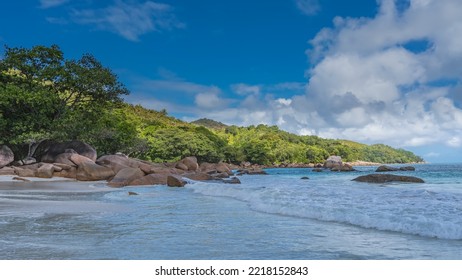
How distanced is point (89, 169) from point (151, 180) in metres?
6.10

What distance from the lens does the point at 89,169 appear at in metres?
26.4

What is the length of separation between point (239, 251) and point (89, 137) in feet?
114

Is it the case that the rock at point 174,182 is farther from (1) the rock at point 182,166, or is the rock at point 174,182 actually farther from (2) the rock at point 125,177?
(1) the rock at point 182,166

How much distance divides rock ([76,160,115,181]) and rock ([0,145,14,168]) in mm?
6800

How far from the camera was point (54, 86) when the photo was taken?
34031 mm

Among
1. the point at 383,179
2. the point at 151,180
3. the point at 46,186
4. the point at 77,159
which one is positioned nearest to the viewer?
the point at 46,186

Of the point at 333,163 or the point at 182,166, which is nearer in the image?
the point at 182,166

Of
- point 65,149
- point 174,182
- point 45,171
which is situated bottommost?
point 174,182

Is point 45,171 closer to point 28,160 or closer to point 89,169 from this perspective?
point 89,169

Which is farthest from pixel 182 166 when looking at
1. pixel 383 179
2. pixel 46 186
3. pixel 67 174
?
pixel 46 186

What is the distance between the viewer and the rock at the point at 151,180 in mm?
22047

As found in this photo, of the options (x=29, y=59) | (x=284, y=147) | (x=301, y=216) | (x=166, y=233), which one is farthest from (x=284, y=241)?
(x=284, y=147)

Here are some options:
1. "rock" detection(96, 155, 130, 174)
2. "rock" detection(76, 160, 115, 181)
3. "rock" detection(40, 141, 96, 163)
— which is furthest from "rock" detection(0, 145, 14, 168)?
"rock" detection(76, 160, 115, 181)
